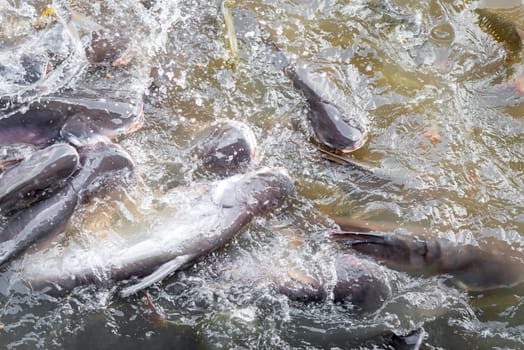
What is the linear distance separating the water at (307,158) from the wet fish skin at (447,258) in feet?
0.23

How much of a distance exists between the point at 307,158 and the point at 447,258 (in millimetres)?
1009

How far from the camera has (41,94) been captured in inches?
126

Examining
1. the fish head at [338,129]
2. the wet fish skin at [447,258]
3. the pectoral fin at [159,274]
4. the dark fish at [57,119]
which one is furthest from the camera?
the fish head at [338,129]

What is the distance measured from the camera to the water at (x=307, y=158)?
278 centimetres

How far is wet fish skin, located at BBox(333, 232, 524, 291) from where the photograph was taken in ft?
9.56

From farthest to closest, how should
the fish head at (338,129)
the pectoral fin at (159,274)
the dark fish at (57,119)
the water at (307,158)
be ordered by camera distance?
the fish head at (338,129) → the dark fish at (57,119) → the water at (307,158) → the pectoral fin at (159,274)

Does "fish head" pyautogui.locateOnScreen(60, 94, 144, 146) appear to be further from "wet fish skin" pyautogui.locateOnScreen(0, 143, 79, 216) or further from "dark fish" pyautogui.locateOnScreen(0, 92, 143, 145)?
"wet fish skin" pyautogui.locateOnScreen(0, 143, 79, 216)

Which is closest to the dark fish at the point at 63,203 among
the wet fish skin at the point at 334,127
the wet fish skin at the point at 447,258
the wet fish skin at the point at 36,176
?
the wet fish skin at the point at 36,176

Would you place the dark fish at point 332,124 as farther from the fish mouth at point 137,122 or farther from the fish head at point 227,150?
the fish mouth at point 137,122

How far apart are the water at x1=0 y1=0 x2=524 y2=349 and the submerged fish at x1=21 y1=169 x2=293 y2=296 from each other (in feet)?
0.31

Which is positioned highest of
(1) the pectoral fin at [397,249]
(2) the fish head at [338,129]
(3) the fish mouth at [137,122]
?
(2) the fish head at [338,129]

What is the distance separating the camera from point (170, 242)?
9.29 feet

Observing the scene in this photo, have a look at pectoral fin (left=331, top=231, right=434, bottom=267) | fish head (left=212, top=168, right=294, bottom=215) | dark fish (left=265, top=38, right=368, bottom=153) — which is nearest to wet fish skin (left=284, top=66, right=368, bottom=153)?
dark fish (left=265, top=38, right=368, bottom=153)

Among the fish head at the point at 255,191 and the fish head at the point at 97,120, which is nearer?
the fish head at the point at 255,191
